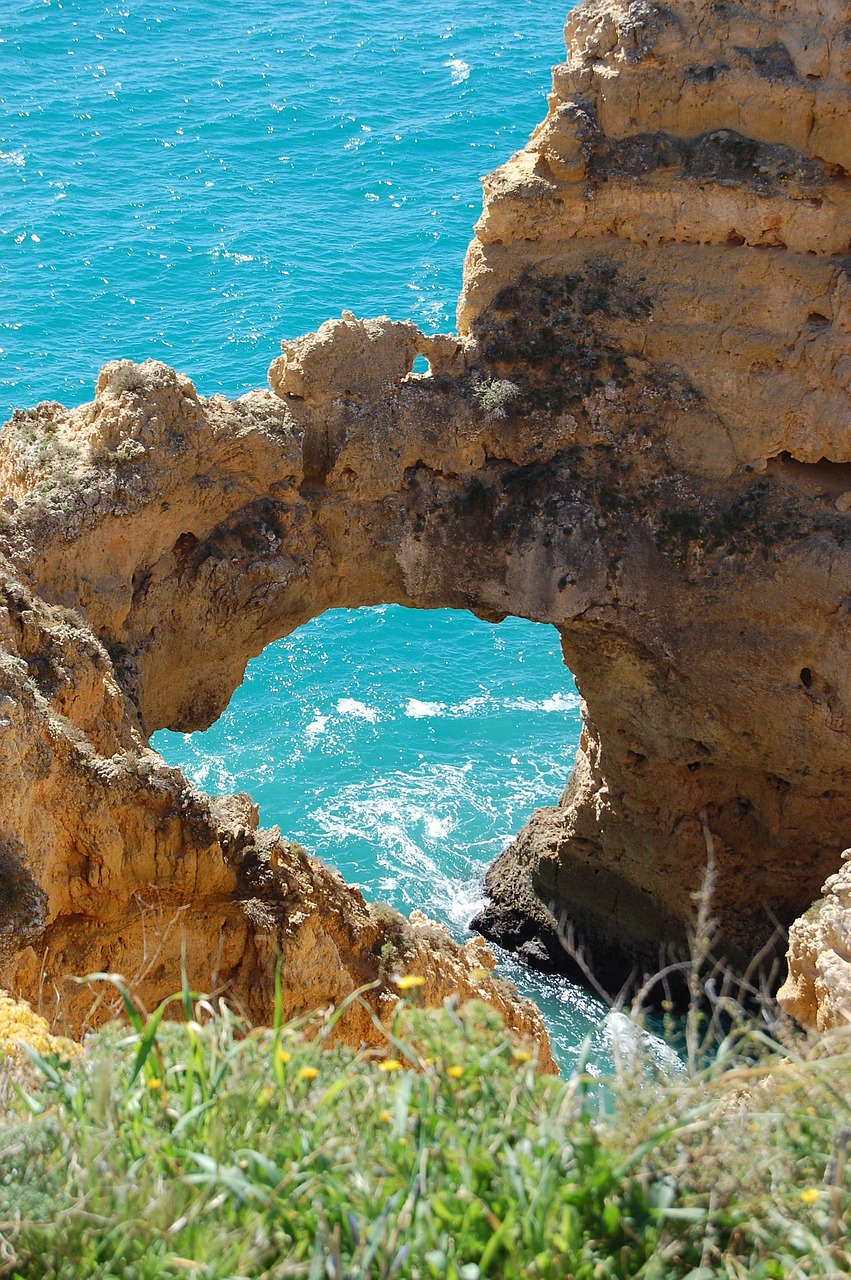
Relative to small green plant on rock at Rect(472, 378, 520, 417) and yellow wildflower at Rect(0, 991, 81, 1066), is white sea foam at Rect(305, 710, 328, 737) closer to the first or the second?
small green plant on rock at Rect(472, 378, 520, 417)

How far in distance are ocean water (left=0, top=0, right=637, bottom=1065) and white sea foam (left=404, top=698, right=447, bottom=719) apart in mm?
79

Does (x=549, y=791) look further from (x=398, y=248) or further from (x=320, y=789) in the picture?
(x=398, y=248)

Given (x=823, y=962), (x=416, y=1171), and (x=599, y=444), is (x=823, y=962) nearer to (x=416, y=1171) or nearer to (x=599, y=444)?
(x=416, y=1171)

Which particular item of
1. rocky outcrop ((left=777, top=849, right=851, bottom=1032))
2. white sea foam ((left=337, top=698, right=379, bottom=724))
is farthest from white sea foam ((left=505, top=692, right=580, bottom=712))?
rocky outcrop ((left=777, top=849, right=851, bottom=1032))

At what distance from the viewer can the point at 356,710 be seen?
3089 cm

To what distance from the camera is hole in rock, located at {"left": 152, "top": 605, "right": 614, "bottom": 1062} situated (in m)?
26.5

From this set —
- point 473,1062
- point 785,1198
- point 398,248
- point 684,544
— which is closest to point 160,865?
point 473,1062

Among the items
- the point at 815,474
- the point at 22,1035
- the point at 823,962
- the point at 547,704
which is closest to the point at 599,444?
the point at 815,474

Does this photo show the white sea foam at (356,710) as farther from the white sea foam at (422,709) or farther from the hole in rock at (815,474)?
the hole in rock at (815,474)

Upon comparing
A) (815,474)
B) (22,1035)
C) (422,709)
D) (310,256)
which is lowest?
(422,709)

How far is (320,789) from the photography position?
28562 millimetres

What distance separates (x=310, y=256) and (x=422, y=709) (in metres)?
17.5

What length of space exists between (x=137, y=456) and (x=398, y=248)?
27.2m

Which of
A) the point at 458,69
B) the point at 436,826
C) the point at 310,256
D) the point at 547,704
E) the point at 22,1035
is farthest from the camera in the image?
the point at 458,69
